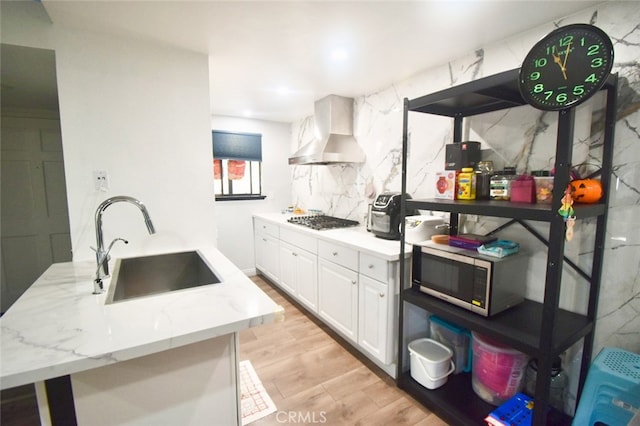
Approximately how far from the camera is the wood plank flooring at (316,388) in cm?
168

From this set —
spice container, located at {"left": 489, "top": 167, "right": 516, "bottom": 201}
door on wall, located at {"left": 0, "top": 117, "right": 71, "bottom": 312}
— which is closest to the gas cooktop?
spice container, located at {"left": 489, "top": 167, "right": 516, "bottom": 201}

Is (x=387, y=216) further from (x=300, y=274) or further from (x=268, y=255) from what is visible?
(x=268, y=255)

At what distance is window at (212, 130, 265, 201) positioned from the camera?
384 cm

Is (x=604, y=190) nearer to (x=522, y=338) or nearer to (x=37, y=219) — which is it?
(x=522, y=338)

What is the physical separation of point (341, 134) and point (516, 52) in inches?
65.0

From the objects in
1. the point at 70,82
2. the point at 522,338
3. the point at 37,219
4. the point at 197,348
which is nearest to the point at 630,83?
the point at 522,338

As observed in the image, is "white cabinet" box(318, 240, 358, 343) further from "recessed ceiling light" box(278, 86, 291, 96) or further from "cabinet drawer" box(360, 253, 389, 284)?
"recessed ceiling light" box(278, 86, 291, 96)

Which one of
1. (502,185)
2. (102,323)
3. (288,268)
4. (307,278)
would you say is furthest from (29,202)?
(502,185)

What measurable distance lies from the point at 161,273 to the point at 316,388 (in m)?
1.28

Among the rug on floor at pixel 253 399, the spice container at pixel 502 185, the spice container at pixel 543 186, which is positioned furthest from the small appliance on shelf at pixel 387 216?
the rug on floor at pixel 253 399

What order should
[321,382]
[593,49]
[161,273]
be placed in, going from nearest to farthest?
1. [593,49]
2. [161,273]
3. [321,382]

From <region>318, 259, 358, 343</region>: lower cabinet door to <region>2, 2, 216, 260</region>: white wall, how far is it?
1036 mm

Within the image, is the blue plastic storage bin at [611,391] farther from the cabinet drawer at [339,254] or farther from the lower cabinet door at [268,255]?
the lower cabinet door at [268,255]

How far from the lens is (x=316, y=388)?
191cm
